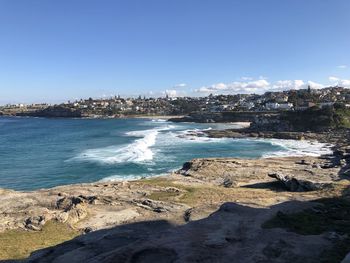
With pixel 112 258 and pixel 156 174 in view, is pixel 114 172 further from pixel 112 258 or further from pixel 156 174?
pixel 112 258

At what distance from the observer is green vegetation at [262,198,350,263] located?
1361 cm

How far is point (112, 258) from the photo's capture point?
13.5 metres

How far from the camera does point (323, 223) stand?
17.5 metres

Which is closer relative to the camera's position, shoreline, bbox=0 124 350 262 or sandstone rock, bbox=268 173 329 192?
shoreline, bbox=0 124 350 262

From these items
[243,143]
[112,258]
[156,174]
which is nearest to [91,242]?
[112,258]

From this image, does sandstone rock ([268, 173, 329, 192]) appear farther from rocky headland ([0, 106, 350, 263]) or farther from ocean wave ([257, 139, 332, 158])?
ocean wave ([257, 139, 332, 158])

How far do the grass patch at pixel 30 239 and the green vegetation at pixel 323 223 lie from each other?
1066cm

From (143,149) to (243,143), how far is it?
1940cm

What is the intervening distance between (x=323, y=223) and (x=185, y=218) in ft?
24.3

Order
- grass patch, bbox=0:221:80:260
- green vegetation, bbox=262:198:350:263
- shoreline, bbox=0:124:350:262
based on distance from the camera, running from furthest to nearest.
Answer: grass patch, bbox=0:221:80:260, shoreline, bbox=0:124:350:262, green vegetation, bbox=262:198:350:263

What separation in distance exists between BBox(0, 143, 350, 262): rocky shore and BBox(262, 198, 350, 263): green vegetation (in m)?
0.08

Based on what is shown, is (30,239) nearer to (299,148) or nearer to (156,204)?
(156,204)

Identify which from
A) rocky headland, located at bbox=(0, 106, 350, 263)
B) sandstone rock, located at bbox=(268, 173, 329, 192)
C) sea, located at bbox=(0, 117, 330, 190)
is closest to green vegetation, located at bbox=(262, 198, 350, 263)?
rocky headland, located at bbox=(0, 106, 350, 263)

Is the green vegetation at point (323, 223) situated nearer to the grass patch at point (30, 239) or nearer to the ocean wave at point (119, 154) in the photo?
the grass patch at point (30, 239)
